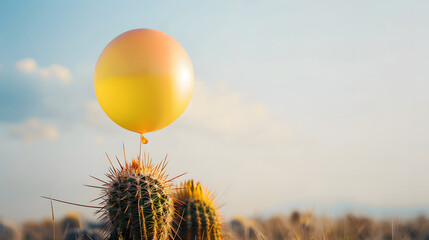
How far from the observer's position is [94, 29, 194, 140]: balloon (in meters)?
4.33

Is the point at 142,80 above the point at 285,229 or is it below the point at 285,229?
above

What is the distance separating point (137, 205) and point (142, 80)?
57.4 inches

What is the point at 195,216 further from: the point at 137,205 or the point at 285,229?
the point at 285,229

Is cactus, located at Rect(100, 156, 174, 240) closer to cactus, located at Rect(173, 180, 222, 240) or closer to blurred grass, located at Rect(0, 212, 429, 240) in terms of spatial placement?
cactus, located at Rect(173, 180, 222, 240)

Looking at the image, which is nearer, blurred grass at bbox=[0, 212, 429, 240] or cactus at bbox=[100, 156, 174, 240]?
cactus at bbox=[100, 156, 174, 240]

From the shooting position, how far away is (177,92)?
449cm

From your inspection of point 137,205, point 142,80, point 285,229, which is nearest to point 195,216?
point 137,205

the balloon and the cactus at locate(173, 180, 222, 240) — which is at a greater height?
the balloon

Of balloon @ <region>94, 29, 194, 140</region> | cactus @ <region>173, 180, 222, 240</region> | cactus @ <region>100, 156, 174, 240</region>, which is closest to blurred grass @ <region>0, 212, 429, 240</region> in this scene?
cactus @ <region>173, 180, 222, 240</region>

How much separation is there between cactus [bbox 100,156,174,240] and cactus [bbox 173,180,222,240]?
0.22m

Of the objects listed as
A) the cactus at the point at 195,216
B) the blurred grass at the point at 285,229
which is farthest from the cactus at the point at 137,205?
the blurred grass at the point at 285,229

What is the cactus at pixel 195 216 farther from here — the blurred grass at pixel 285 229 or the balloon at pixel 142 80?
the balloon at pixel 142 80

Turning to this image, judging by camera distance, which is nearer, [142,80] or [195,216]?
[195,216]

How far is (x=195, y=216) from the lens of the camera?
12.7 ft
